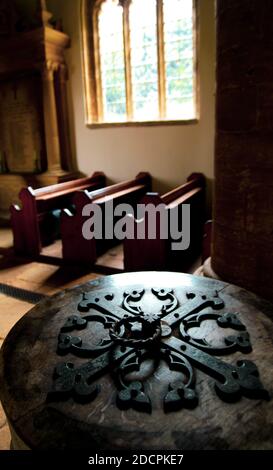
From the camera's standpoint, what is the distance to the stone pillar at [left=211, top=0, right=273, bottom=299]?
62.7 inches

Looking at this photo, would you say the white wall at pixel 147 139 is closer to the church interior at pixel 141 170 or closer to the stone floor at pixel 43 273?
the church interior at pixel 141 170

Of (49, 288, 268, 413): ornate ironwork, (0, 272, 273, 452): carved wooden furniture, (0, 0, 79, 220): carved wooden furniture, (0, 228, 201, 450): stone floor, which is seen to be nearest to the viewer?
(0, 272, 273, 452): carved wooden furniture

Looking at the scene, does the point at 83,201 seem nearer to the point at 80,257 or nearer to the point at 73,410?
the point at 80,257

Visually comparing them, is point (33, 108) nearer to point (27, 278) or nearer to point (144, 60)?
point (144, 60)

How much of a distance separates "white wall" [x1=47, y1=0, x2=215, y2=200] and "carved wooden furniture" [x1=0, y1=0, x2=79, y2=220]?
21 cm

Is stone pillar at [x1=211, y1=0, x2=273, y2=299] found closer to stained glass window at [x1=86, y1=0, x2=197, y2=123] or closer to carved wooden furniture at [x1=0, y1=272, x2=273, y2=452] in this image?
carved wooden furniture at [x1=0, y1=272, x2=273, y2=452]

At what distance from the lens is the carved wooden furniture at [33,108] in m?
5.14

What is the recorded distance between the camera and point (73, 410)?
3.07 feet

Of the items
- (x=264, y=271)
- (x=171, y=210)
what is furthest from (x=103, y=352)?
(x=171, y=210)

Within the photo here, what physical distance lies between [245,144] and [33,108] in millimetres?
4797

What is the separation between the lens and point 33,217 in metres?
4.26

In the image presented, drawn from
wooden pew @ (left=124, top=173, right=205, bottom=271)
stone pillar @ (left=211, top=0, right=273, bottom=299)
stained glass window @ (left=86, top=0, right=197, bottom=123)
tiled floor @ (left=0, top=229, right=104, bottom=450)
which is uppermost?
stained glass window @ (left=86, top=0, right=197, bottom=123)

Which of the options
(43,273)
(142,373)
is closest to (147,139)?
(43,273)

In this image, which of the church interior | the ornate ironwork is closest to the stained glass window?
the church interior
